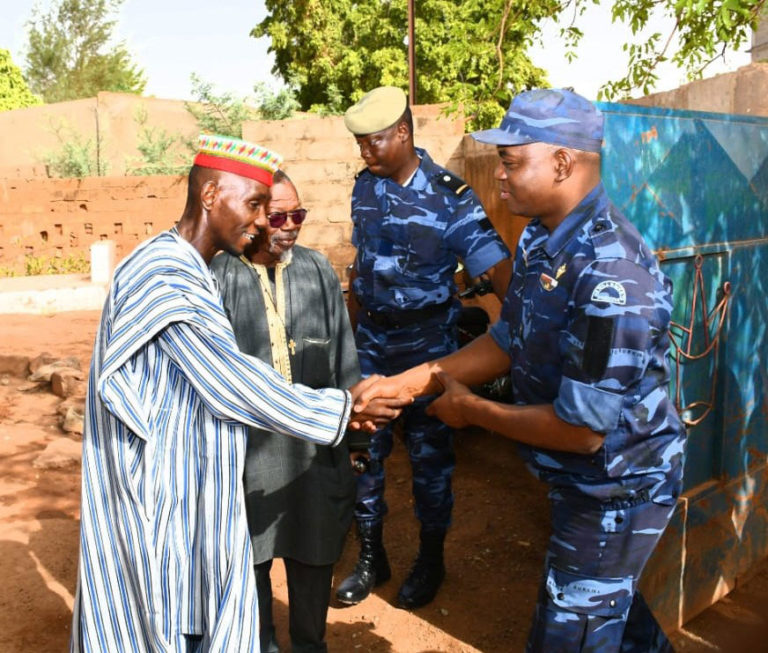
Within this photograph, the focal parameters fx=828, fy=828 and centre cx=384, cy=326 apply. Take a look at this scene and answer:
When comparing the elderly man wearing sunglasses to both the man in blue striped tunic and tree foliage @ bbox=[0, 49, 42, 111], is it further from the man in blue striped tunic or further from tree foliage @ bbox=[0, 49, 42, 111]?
tree foliage @ bbox=[0, 49, 42, 111]

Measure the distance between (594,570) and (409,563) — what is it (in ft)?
7.59

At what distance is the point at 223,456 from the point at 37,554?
2775 mm

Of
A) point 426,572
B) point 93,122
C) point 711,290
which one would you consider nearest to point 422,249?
point 711,290

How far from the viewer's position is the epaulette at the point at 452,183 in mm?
3838

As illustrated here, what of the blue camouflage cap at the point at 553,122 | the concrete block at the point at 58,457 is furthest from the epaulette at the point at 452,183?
the concrete block at the point at 58,457

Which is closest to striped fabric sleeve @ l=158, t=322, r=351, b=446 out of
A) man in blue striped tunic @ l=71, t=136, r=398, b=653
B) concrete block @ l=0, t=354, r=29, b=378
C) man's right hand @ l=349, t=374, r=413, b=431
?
man in blue striped tunic @ l=71, t=136, r=398, b=653

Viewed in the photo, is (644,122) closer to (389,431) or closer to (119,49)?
(389,431)

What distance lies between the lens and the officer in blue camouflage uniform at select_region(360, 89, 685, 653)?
2.09 metres

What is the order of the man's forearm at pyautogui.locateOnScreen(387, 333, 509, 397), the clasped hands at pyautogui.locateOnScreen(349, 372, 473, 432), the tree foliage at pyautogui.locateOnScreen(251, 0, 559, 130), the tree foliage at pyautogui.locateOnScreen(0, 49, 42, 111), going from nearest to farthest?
1. the man's forearm at pyautogui.locateOnScreen(387, 333, 509, 397)
2. the clasped hands at pyautogui.locateOnScreen(349, 372, 473, 432)
3. the tree foliage at pyautogui.locateOnScreen(251, 0, 559, 130)
4. the tree foliage at pyautogui.locateOnScreen(0, 49, 42, 111)

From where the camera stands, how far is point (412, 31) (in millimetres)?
14172

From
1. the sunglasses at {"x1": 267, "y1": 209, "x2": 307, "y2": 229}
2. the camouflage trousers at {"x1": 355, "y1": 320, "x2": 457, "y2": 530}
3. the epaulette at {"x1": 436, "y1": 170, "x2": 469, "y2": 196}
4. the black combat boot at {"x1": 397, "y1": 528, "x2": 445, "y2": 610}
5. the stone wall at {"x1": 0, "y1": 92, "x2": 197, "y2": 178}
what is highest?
the stone wall at {"x1": 0, "y1": 92, "x2": 197, "y2": 178}

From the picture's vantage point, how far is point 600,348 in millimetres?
2031

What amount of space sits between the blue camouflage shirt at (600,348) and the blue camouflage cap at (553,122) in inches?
6.5

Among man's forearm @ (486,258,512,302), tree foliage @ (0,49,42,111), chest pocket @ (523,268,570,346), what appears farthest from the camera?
tree foliage @ (0,49,42,111)
